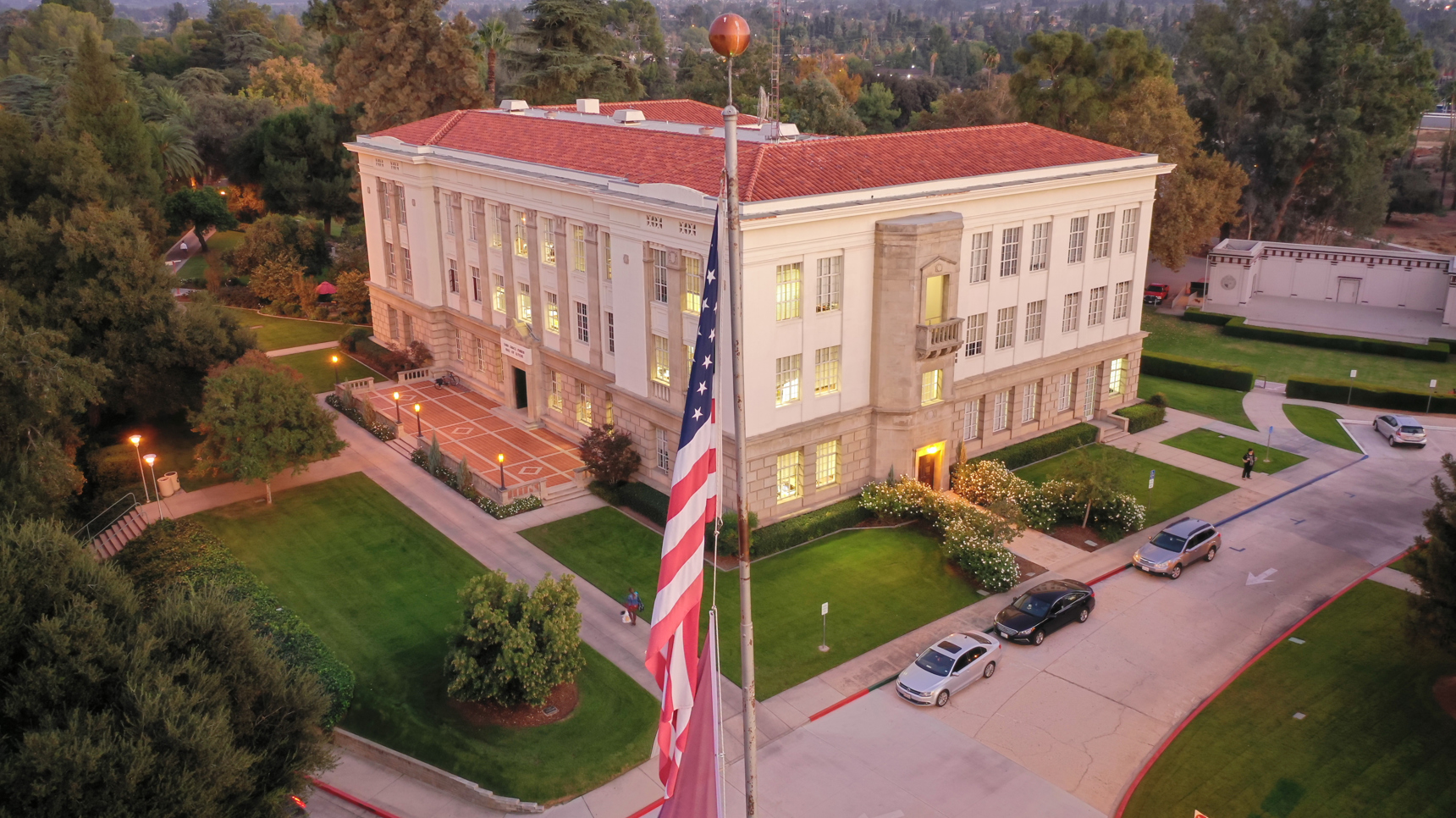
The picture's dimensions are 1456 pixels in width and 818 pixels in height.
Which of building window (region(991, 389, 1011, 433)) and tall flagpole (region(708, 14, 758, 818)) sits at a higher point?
tall flagpole (region(708, 14, 758, 818))

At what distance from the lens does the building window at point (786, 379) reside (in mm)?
38594

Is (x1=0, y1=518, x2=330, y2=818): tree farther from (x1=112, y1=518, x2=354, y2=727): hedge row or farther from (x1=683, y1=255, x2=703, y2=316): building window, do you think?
(x1=683, y1=255, x2=703, y2=316): building window

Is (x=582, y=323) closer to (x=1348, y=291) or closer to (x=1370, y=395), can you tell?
(x=1370, y=395)

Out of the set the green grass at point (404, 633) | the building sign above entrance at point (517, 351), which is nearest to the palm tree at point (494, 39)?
the building sign above entrance at point (517, 351)

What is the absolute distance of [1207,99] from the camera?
86.8m

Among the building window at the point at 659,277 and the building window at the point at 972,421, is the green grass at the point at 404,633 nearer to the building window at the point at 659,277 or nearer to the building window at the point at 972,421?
the building window at the point at 659,277

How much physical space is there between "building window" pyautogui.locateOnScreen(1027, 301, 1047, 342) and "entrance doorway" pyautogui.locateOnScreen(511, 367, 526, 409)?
83.3ft

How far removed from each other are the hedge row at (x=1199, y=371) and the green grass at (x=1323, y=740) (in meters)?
28.0

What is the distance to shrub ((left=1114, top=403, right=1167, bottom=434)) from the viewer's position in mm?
51469

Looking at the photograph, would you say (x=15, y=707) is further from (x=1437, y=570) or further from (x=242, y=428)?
(x=1437, y=570)

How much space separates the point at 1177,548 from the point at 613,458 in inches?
875

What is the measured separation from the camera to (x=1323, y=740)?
90.8 feet

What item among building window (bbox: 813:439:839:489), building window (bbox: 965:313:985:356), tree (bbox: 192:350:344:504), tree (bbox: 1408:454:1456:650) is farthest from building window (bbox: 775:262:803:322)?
tree (bbox: 1408:454:1456:650)

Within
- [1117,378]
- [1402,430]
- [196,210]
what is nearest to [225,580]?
[1117,378]
